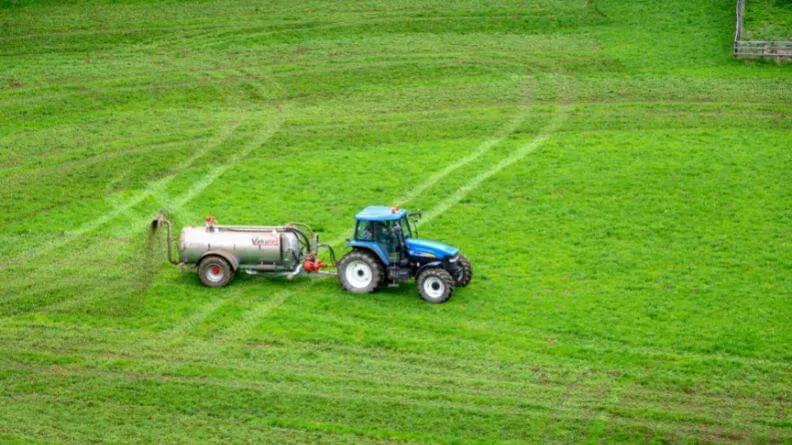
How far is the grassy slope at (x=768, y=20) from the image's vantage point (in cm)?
6806

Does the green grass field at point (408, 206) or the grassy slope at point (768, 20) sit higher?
the grassy slope at point (768, 20)

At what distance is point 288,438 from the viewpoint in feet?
102

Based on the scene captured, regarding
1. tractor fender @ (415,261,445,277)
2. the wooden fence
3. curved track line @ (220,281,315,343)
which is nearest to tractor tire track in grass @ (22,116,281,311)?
curved track line @ (220,281,315,343)

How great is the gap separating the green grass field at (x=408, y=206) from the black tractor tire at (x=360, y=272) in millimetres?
582

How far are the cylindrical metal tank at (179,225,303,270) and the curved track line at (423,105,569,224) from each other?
25.9 ft

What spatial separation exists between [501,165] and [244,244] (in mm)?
15732

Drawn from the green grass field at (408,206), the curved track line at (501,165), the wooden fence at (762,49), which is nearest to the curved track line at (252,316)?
the green grass field at (408,206)

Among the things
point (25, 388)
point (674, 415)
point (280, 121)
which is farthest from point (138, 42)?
point (674, 415)

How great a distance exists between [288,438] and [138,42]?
42.2 meters

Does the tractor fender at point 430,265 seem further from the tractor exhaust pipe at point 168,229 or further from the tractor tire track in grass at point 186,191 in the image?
the tractor tire track in grass at point 186,191

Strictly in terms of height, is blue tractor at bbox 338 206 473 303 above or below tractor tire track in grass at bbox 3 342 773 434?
above

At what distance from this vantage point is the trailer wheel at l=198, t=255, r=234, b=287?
3994cm

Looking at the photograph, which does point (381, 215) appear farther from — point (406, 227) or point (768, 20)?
point (768, 20)

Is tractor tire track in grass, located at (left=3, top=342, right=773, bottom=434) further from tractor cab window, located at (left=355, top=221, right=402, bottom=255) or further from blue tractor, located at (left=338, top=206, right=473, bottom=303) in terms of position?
tractor cab window, located at (left=355, top=221, right=402, bottom=255)
